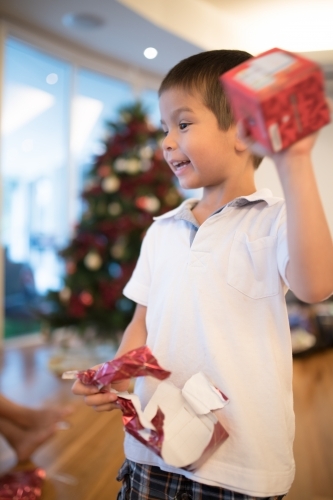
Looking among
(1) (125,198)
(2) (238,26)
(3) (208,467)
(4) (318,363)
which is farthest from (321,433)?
(1) (125,198)

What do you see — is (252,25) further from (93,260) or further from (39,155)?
(39,155)

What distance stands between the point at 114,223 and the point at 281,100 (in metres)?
2.72

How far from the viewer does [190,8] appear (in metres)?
0.99

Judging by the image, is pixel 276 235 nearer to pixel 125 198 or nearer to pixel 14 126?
pixel 125 198

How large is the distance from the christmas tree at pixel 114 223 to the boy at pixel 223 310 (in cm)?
231

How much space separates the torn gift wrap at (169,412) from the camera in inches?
26.5

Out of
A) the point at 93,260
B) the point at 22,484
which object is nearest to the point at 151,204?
the point at 93,260

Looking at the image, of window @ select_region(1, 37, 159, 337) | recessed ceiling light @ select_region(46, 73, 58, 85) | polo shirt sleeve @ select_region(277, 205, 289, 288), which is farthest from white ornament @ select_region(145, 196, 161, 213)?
polo shirt sleeve @ select_region(277, 205, 289, 288)

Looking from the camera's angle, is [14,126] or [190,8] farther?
[14,126]

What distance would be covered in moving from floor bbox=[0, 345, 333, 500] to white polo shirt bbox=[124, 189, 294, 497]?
42cm

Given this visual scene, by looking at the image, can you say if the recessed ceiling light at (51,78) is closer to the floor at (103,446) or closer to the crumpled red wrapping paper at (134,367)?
the floor at (103,446)

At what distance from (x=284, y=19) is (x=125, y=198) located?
2441 mm

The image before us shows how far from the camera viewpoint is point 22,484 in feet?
5.34

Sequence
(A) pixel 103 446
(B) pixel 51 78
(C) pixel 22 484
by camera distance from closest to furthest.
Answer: (C) pixel 22 484, (A) pixel 103 446, (B) pixel 51 78
